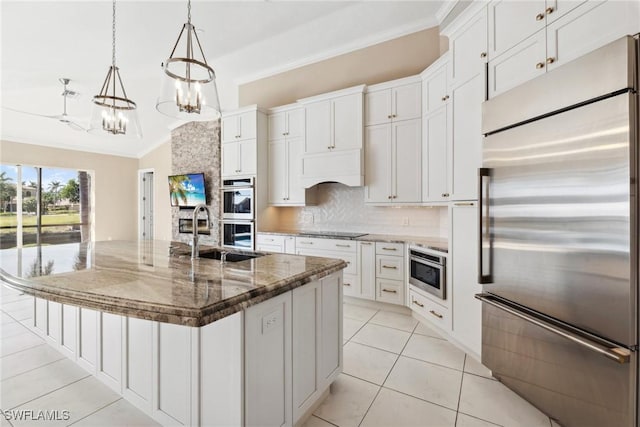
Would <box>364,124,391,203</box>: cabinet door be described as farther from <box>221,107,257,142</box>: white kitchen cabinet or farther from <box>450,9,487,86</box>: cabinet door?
<box>221,107,257,142</box>: white kitchen cabinet

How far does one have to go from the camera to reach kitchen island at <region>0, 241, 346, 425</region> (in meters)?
1.18

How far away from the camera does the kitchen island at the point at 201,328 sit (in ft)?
3.88

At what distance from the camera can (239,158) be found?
4.60 m

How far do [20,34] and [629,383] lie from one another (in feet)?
18.5

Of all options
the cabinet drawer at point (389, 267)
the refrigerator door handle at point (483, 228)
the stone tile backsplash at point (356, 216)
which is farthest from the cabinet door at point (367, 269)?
the refrigerator door handle at point (483, 228)

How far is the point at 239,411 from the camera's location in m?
1.20

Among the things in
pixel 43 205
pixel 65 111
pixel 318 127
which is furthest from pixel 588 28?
pixel 43 205

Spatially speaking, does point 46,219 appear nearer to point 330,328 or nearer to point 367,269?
point 367,269

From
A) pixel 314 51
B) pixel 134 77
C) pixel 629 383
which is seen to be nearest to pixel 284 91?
pixel 314 51

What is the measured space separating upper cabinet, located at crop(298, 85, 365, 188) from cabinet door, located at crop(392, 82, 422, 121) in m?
0.44

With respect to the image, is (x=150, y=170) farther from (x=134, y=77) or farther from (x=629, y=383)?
(x=629, y=383)

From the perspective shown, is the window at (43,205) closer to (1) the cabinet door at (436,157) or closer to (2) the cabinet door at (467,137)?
(1) the cabinet door at (436,157)

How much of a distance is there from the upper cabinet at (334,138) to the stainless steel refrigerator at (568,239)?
1.86 meters

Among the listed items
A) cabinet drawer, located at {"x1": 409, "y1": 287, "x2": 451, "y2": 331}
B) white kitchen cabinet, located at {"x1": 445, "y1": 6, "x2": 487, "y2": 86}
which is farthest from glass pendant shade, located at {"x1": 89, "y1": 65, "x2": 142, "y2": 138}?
cabinet drawer, located at {"x1": 409, "y1": 287, "x2": 451, "y2": 331}
